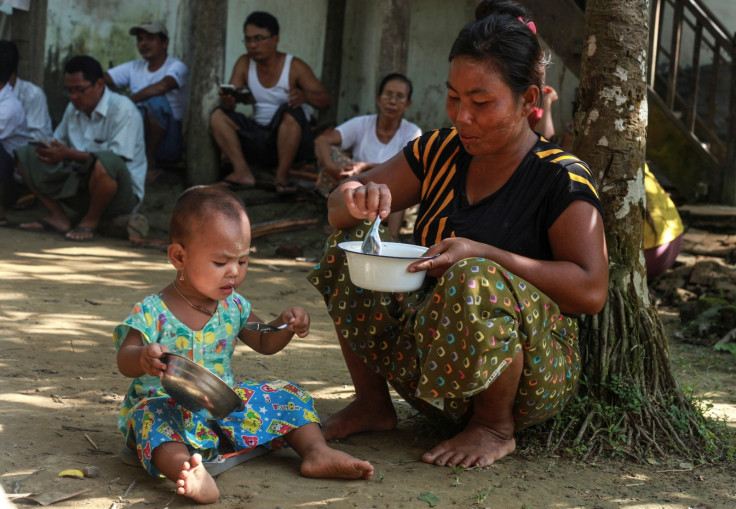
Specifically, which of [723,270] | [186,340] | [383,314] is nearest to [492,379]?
[383,314]

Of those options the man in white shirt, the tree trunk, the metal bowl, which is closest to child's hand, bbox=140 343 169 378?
the metal bowl

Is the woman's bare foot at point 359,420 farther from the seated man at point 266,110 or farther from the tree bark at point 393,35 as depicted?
the seated man at point 266,110

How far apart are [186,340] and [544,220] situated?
3.94 ft

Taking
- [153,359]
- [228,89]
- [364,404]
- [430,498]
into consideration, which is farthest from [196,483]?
[228,89]

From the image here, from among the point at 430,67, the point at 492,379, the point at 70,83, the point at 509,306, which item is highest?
the point at 430,67

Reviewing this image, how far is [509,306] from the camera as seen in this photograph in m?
2.47

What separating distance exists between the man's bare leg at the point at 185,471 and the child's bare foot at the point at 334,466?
0.31 meters

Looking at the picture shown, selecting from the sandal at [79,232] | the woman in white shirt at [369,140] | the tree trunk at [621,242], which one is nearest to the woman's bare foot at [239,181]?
the woman in white shirt at [369,140]

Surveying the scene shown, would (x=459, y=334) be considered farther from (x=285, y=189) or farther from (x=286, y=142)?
(x=286, y=142)

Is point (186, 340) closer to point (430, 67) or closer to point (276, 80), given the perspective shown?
point (276, 80)

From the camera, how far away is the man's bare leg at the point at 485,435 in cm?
269

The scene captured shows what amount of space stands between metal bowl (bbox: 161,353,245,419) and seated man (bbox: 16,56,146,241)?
4.78m

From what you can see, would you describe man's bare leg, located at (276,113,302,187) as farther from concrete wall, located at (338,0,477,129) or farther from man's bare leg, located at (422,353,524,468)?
man's bare leg, located at (422,353,524,468)

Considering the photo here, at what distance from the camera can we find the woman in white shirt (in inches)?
261
